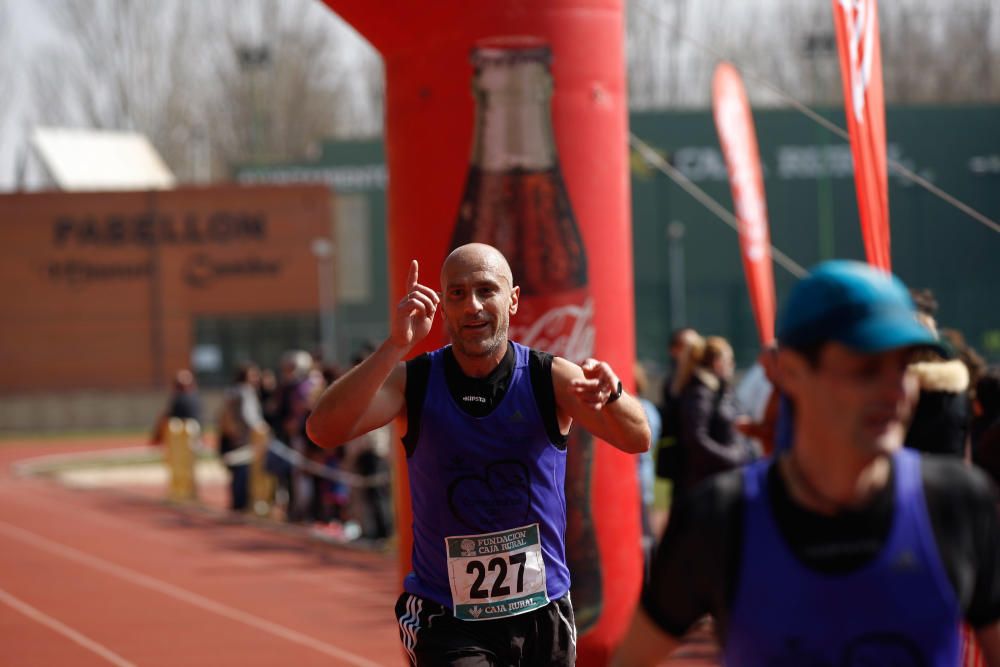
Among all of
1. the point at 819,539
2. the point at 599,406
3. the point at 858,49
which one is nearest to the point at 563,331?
the point at 858,49

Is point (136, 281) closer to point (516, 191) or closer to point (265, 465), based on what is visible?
point (265, 465)

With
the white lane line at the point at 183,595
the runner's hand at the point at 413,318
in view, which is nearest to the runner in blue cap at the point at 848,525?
the runner's hand at the point at 413,318

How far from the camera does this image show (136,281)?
1951 inches

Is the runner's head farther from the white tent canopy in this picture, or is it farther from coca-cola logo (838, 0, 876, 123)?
the white tent canopy

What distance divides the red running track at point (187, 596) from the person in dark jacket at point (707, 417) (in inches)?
44.8

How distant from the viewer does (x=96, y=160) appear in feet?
179

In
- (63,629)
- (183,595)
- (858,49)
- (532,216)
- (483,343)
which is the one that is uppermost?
(858,49)

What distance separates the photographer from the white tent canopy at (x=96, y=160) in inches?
2060

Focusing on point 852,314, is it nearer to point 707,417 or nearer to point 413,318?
point 413,318

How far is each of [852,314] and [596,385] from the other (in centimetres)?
159

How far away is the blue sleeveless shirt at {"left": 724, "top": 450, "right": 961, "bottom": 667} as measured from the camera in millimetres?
2494

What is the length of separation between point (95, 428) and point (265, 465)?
97.0 feet

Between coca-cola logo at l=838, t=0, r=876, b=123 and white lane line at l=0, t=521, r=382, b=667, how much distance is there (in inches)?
176

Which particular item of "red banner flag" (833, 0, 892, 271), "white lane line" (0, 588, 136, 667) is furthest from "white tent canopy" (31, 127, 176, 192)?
"red banner flag" (833, 0, 892, 271)
